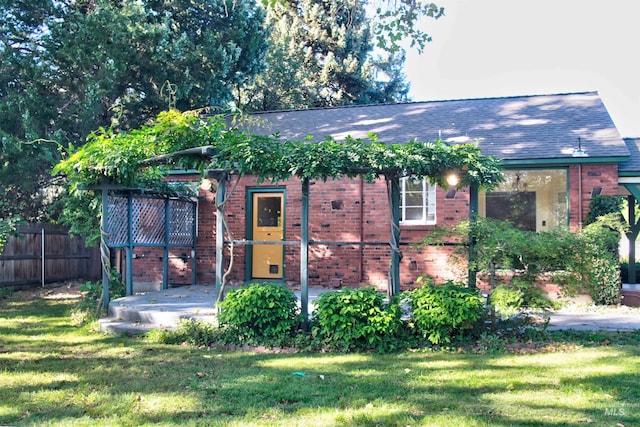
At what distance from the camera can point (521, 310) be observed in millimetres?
6359

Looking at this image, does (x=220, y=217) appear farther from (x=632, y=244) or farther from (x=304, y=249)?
(x=632, y=244)

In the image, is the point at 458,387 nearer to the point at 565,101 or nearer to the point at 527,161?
the point at 527,161

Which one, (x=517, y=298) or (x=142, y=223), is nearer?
(x=517, y=298)

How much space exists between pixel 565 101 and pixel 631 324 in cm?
713

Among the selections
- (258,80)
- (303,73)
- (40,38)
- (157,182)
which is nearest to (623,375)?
(157,182)

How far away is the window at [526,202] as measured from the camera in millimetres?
11812

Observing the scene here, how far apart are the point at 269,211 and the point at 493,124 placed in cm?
543

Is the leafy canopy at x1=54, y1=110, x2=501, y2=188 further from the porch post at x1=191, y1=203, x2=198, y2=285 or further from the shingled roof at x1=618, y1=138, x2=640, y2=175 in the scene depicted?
the shingled roof at x1=618, y1=138, x2=640, y2=175

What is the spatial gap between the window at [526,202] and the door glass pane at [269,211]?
4.71 metres

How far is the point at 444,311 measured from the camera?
19.9 ft

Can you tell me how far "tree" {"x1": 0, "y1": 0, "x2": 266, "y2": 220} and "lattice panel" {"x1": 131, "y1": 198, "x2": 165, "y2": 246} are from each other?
105 inches

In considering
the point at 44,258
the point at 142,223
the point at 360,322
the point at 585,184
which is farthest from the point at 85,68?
the point at 585,184

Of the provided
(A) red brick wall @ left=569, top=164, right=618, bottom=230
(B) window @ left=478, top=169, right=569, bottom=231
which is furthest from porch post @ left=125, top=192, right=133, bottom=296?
(A) red brick wall @ left=569, top=164, right=618, bottom=230

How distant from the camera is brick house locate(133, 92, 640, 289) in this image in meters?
9.94
